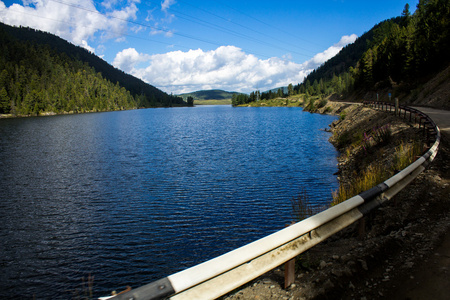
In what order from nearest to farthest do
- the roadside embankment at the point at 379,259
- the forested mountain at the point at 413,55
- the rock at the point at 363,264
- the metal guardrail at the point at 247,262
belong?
the metal guardrail at the point at 247,262
the roadside embankment at the point at 379,259
the rock at the point at 363,264
the forested mountain at the point at 413,55

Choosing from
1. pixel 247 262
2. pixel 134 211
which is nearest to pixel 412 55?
pixel 134 211

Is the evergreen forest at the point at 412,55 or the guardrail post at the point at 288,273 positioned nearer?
the guardrail post at the point at 288,273

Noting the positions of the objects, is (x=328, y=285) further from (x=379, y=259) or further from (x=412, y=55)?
(x=412, y=55)

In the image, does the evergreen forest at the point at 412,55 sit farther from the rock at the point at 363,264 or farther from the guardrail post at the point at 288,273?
the guardrail post at the point at 288,273

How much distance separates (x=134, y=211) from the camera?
51.6 feet

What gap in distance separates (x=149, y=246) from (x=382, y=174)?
8.96 metres

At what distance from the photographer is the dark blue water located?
34.2 feet

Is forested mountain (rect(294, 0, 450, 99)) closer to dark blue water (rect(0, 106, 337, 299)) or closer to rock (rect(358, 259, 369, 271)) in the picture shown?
dark blue water (rect(0, 106, 337, 299))

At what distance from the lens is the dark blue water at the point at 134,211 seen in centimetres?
1043

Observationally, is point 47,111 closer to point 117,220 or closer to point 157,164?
point 157,164

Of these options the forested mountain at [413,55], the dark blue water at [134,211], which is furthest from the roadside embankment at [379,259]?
the forested mountain at [413,55]

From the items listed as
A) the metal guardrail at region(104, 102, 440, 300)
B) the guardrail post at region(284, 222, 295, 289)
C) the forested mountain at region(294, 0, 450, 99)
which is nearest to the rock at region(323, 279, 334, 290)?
the guardrail post at region(284, 222, 295, 289)

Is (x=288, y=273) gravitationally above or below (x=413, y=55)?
below

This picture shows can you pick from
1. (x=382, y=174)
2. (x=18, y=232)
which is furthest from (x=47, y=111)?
(x=382, y=174)
